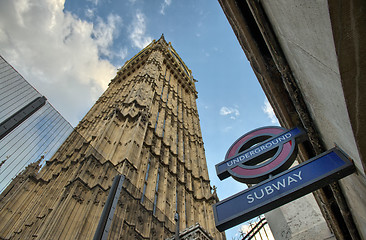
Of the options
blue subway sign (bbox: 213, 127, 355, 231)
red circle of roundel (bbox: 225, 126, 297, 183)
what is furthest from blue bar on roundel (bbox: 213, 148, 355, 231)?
red circle of roundel (bbox: 225, 126, 297, 183)

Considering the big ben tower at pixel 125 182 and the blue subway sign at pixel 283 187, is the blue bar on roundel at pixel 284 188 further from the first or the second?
the big ben tower at pixel 125 182

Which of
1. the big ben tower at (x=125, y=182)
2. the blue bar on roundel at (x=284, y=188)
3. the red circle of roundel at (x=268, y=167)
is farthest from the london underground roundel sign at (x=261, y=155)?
the big ben tower at (x=125, y=182)

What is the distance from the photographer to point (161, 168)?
2148 cm

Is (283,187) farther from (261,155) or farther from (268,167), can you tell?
(261,155)

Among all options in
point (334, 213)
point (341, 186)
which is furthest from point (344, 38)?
point (334, 213)

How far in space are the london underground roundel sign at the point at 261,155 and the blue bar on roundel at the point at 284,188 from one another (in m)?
0.31

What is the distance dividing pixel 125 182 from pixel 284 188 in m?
11.1

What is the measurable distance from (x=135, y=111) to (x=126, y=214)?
1141 centimetres

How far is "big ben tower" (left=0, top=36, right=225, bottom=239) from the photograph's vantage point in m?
11.8

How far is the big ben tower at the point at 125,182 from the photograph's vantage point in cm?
1183

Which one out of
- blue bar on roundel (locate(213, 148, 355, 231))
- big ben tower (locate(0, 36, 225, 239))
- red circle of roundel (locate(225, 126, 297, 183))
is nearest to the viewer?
blue bar on roundel (locate(213, 148, 355, 231))

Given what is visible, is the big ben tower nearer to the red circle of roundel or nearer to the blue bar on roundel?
the blue bar on roundel

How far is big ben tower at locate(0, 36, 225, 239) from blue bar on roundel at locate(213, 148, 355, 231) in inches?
74.0

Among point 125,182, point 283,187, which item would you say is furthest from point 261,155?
point 125,182
